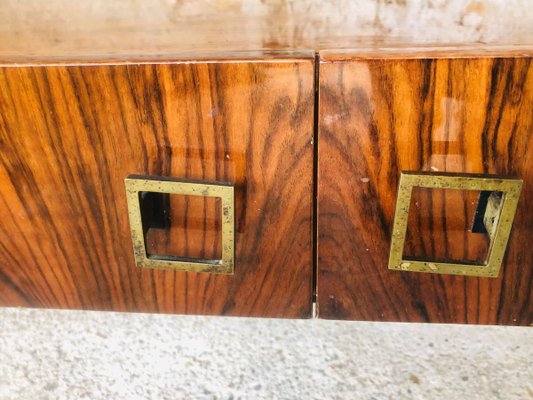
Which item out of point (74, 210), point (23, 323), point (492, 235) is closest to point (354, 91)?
point (492, 235)

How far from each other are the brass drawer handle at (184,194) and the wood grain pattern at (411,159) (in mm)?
90

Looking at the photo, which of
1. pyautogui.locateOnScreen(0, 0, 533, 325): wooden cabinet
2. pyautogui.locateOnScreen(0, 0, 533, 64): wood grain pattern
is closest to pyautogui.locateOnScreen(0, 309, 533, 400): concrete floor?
pyautogui.locateOnScreen(0, 0, 533, 325): wooden cabinet

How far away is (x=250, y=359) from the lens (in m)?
0.59

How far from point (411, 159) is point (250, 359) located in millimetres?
297

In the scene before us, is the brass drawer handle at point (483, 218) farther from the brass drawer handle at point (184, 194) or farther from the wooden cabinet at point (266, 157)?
the brass drawer handle at point (184, 194)

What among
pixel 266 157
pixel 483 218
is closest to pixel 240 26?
pixel 266 157

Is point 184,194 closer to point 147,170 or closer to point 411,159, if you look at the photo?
point 147,170

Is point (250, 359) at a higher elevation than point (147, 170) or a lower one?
lower

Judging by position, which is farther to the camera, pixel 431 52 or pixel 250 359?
pixel 250 359

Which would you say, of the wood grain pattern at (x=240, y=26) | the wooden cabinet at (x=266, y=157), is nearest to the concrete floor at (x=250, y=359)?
the wooden cabinet at (x=266, y=157)

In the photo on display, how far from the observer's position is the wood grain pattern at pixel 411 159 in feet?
1.38

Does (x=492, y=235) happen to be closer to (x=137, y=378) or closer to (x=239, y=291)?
(x=239, y=291)

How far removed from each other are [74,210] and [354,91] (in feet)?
0.98

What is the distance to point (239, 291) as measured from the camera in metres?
0.55
